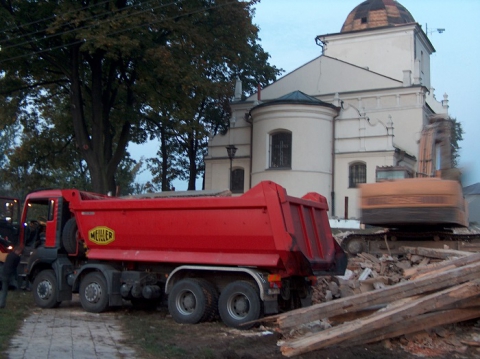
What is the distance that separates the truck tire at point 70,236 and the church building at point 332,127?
1712 centimetres

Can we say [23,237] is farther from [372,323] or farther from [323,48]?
[323,48]

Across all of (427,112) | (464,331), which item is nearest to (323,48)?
(427,112)

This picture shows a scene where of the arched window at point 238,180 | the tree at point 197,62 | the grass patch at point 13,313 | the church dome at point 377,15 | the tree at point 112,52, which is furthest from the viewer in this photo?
the church dome at point 377,15

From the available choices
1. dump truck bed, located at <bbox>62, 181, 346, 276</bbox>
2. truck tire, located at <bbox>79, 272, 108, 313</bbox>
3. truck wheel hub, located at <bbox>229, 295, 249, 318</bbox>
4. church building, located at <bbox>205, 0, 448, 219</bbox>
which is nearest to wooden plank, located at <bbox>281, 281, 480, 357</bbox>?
dump truck bed, located at <bbox>62, 181, 346, 276</bbox>

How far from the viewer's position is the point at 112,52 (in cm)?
2292

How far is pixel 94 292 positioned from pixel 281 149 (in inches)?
925

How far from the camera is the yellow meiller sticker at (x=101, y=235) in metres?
12.9

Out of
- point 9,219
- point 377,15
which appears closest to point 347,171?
point 377,15

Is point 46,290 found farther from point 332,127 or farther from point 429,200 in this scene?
point 332,127

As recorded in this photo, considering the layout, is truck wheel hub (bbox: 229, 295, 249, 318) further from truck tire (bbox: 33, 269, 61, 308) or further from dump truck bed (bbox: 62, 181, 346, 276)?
truck tire (bbox: 33, 269, 61, 308)

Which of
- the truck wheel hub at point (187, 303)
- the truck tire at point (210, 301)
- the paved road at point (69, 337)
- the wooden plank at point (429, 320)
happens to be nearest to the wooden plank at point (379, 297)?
the wooden plank at point (429, 320)

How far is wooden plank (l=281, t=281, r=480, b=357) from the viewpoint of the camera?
8.30 metres

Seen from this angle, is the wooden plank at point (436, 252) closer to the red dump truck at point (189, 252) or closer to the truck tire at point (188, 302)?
the red dump truck at point (189, 252)

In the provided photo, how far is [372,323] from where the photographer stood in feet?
27.7
